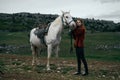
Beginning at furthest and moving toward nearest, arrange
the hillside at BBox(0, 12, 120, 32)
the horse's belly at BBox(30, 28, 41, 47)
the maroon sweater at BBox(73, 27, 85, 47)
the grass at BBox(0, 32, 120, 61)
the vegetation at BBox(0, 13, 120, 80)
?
the hillside at BBox(0, 12, 120, 32) < the grass at BBox(0, 32, 120, 61) < the horse's belly at BBox(30, 28, 41, 47) < the maroon sweater at BBox(73, 27, 85, 47) < the vegetation at BBox(0, 13, 120, 80)

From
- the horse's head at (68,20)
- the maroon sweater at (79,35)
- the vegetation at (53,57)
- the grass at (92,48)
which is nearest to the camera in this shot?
the vegetation at (53,57)

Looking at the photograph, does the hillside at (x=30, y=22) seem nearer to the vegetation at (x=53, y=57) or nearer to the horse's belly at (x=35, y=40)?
the vegetation at (x=53, y=57)

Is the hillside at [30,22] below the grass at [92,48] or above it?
above

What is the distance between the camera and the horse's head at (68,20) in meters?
19.4

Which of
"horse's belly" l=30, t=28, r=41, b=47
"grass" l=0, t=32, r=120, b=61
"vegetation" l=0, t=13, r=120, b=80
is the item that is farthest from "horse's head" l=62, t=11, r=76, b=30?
"grass" l=0, t=32, r=120, b=61

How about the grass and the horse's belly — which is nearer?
the horse's belly

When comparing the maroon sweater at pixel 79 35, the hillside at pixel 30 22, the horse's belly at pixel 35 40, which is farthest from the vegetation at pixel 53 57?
the maroon sweater at pixel 79 35

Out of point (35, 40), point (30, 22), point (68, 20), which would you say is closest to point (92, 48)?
point (35, 40)

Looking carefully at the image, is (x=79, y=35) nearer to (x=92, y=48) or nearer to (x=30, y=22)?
(x=92, y=48)

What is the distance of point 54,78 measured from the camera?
17.1m

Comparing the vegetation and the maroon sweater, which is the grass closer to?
the vegetation

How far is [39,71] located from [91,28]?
86.3 metres

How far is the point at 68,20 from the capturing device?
1988 cm

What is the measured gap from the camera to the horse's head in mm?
19353
